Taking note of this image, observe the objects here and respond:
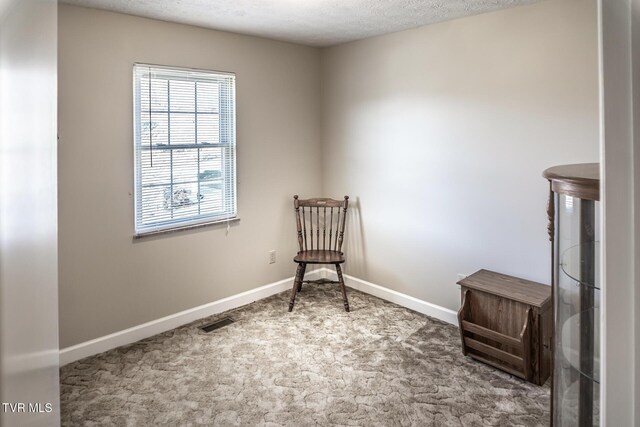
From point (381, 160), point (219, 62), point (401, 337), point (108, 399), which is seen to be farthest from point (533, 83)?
point (108, 399)

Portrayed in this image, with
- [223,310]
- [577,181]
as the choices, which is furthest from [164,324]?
[577,181]

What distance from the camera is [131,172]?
304 cm

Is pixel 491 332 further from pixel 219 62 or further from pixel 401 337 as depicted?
pixel 219 62

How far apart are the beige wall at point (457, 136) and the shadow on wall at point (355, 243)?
0.05ft

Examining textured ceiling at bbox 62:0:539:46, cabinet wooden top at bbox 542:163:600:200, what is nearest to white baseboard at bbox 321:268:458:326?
cabinet wooden top at bbox 542:163:600:200

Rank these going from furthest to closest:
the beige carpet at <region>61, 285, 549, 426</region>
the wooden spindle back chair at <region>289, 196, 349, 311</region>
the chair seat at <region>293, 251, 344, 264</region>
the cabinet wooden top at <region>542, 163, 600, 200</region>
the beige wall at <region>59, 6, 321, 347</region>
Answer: the wooden spindle back chair at <region>289, 196, 349, 311</region>
the chair seat at <region>293, 251, 344, 264</region>
the beige wall at <region>59, 6, 321, 347</region>
the beige carpet at <region>61, 285, 549, 426</region>
the cabinet wooden top at <region>542, 163, 600, 200</region>

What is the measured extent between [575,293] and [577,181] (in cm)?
40

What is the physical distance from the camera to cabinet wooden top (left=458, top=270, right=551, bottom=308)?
2.55 metres

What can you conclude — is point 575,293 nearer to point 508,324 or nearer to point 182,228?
point 508,324

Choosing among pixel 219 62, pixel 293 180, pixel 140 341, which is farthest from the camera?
pixel 293 180

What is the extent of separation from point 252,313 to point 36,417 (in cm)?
307

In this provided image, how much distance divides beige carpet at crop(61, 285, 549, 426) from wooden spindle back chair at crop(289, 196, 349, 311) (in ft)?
1.89

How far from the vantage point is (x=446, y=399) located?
2369 millimetres

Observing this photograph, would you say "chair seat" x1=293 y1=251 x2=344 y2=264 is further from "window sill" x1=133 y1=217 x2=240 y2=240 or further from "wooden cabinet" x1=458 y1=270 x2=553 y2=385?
"wooden cabinet" x1=458 y1=270 x2=553 y2=385
